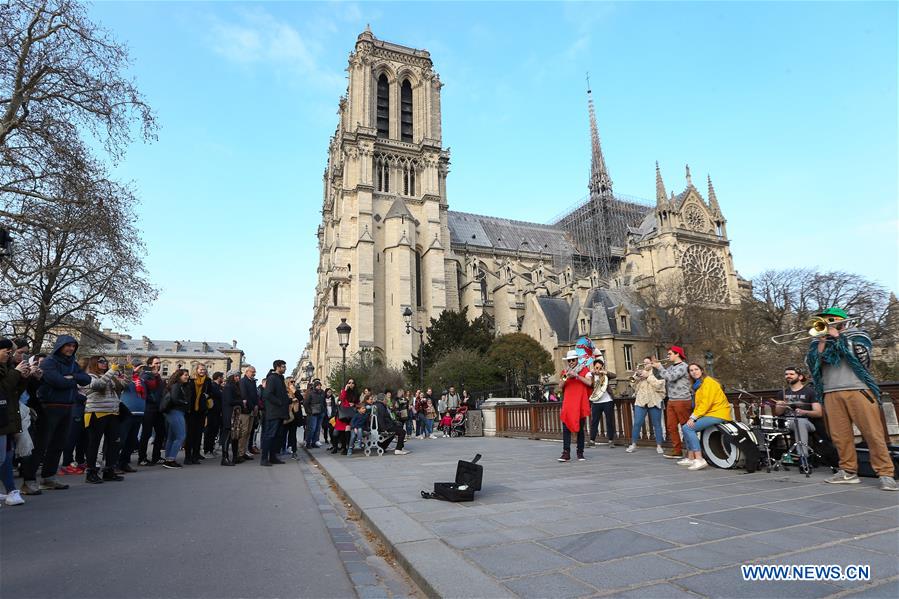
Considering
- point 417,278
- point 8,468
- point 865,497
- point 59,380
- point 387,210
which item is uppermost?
point 387,210

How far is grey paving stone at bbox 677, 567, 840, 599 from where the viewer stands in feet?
8.10

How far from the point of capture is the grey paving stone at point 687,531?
3.43 metres

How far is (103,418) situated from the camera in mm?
7297

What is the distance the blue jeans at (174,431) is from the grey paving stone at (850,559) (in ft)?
31.4

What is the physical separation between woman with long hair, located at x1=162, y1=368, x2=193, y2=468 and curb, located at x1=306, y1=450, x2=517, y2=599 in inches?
212

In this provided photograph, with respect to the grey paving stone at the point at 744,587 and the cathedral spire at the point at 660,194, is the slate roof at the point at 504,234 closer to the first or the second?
the cathedral spire at the point at 660,194

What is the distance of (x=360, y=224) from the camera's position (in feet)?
147

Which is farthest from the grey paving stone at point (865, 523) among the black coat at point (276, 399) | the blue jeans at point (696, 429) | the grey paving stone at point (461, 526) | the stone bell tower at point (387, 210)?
the stone bell tower at point (387, 210)

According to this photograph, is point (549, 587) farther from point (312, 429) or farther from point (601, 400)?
point (312, 429)

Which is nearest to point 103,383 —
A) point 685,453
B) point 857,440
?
point 685,453

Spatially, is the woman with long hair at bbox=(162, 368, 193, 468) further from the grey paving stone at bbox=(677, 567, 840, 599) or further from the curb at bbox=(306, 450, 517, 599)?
the grey paving stone at bbox=(677, 567, 840, 599)

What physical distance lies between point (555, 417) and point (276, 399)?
7316mm

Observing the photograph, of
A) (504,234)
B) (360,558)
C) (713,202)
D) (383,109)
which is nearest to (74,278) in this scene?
(360,558)

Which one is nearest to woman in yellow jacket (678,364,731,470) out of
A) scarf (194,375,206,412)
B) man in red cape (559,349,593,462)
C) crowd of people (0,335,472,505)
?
man in red cape (559,349,593,462)
